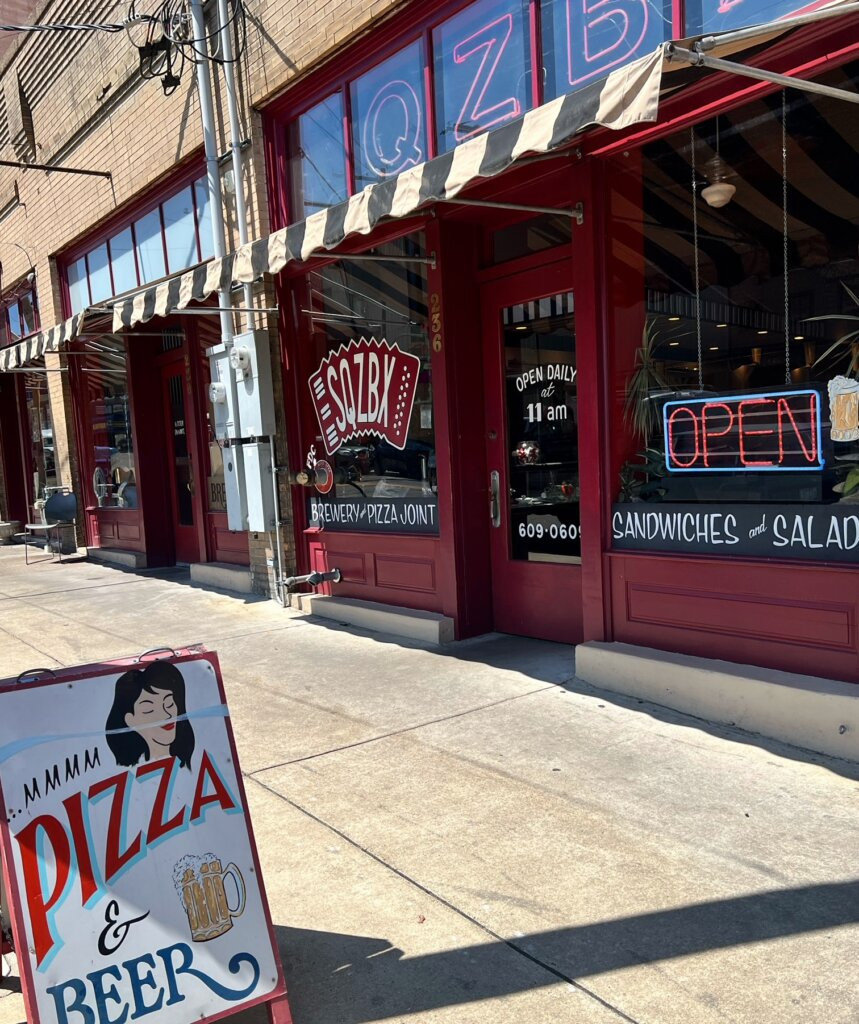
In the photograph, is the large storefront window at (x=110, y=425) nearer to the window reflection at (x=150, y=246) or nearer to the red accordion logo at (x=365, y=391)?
the window reflection at (x=150, y=246)

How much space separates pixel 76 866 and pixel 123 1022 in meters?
0.39

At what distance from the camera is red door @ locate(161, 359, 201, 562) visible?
963cm

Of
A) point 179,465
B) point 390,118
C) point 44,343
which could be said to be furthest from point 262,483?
point 44,343

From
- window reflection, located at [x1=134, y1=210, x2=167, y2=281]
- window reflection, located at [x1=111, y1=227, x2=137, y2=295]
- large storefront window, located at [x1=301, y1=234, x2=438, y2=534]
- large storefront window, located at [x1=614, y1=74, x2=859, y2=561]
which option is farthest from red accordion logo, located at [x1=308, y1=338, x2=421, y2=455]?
window reflection, located at [x1=111, y1=227, x2=137, y2=295]

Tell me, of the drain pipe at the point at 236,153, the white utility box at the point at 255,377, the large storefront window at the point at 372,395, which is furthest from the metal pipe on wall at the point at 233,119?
the large storefront window at the point at 372,395

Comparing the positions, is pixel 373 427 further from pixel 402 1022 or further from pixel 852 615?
pixel 402 1022

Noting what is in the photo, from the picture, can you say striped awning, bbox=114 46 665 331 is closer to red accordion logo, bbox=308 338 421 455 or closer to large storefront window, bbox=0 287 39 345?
red accordion logo, bbox=308 338 421 455

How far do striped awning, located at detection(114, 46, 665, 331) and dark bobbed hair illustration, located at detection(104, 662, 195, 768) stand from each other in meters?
2.47

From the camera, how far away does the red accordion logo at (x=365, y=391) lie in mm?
6242

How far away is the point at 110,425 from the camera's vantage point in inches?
428

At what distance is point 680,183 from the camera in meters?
4.65

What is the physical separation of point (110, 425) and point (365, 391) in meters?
5.61

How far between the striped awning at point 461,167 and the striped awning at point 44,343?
106 inches

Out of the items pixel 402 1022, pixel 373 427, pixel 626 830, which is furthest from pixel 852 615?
pixel 373 427
